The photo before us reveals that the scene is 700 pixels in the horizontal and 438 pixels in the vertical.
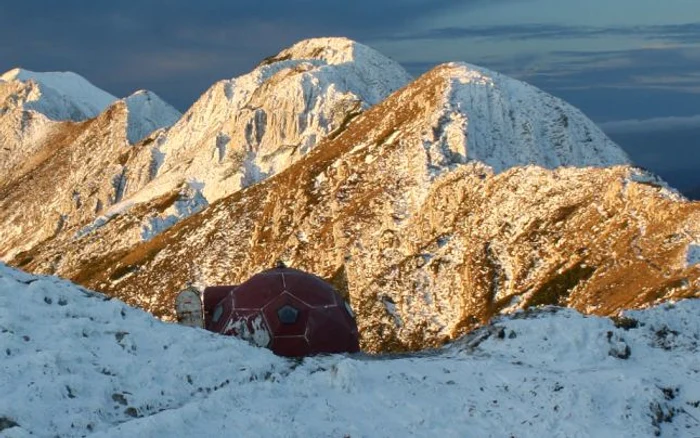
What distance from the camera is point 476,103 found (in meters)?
108

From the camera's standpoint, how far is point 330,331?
3394cm

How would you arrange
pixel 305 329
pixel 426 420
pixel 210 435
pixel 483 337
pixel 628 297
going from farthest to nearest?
pixel 628 297
pixel 305 329
pixel 483 337
pixel 426 420
pixel 210 435

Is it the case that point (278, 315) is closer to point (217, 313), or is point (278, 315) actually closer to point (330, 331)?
point (330, 331)

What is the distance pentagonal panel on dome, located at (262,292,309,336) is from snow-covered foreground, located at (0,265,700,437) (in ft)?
21.5

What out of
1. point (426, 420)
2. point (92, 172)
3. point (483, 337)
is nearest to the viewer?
point (426, 420)

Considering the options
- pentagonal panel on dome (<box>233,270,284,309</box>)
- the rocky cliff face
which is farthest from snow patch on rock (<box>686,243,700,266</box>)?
pentagonal panel on dome (<box>233,270,284,309</box>)

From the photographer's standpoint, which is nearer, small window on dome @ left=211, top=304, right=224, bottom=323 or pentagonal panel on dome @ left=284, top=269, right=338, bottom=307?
pentagonal panel on dome @ left=284, top=269, right=338, bottom=307

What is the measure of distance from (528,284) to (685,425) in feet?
136

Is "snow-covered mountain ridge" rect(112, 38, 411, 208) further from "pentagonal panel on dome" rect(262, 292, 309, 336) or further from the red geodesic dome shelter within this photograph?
"pentagonal panel on dome" rect(262, 292, 309, 336)

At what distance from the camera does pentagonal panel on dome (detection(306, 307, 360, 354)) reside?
109 ft

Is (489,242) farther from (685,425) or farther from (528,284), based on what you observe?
(685,425)

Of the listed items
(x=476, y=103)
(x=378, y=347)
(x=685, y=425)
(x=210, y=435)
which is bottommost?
(x=378, y=347)

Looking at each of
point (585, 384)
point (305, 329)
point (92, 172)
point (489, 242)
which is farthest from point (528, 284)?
point (92, 172)

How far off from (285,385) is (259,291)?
40.7 ft
